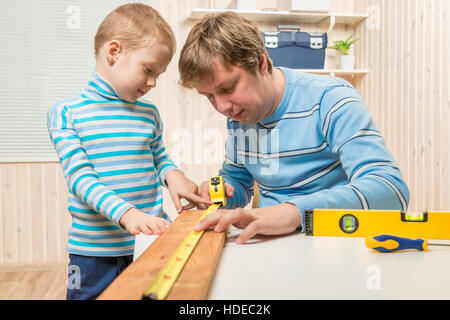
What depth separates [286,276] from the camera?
59 cm

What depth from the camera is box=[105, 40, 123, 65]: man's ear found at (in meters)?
1.23

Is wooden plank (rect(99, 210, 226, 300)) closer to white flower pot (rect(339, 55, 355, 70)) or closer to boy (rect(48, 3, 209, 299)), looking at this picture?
boy (rect(48, 3, 209, 299))

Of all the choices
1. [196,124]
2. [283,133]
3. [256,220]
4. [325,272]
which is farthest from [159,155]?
[196,124]

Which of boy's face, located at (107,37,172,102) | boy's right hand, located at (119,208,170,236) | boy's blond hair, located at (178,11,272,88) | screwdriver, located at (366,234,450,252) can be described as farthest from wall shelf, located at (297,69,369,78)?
screwdriver, located at (366,234,450,252)

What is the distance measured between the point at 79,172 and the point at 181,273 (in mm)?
634

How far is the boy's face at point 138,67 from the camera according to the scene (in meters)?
1.21

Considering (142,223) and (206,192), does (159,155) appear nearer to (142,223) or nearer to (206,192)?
(206,192)

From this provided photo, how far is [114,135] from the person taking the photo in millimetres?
1229

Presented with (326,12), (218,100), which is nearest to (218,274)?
(218,100)

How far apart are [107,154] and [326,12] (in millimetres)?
2260

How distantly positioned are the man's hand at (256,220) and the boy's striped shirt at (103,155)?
436 millimetres
